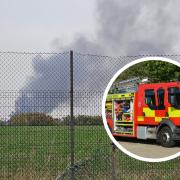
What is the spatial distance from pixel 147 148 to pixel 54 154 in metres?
3.55

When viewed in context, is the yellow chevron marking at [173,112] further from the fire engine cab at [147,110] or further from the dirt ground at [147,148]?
A: the dirt ground at [147,148]

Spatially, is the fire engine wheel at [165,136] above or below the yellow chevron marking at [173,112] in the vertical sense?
below

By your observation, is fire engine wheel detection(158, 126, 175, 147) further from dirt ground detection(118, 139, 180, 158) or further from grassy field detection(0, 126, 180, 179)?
grassy field detection(0, 126, 180, 179)

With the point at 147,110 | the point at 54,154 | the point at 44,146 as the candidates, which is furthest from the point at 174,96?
the point at 54,154

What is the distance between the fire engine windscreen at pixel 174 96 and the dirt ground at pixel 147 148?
1.73 feet

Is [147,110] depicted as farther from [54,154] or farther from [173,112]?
[54,154]

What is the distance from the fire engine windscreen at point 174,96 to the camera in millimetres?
6191

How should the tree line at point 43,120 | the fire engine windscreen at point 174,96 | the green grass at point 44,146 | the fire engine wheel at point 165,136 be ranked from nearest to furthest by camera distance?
the fire engine windscreen at point 174,96 → the fire engine wheel at point 165,136 → the tree line at point 43,120 → the green grass at point 44,146

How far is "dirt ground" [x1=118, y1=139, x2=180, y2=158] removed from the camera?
6445mm

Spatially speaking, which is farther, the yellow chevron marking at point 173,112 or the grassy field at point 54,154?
the grassy field at point 54,154

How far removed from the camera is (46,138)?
9.40 metres

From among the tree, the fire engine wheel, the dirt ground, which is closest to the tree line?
the dirt ground

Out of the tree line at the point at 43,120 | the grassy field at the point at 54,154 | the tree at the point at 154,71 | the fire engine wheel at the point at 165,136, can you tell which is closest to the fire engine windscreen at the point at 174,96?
the tree at the point at 154,71

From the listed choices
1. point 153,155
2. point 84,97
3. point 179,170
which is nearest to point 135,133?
point 153,155
